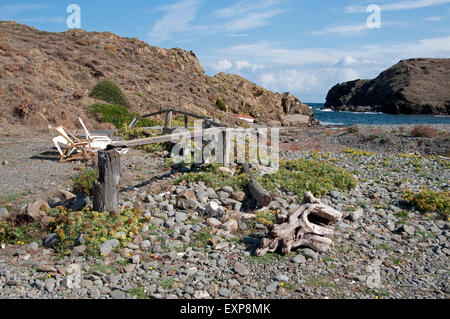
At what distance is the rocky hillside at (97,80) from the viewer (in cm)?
1874

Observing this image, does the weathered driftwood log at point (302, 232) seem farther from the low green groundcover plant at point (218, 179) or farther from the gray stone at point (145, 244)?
the low green groundcover plant at point (218, 179)

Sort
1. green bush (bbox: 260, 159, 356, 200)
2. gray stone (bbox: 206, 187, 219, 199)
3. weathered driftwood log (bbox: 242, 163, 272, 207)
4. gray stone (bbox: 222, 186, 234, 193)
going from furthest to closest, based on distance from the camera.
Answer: green bush (bbox: 260, 159, 356, 200) < gray stone (bbox: 222, 186, 234, 193) < gray stone (bbox: 206, 187, 219, 199) < weathered driftwood log (bbox: 242, 163, 272, 207)

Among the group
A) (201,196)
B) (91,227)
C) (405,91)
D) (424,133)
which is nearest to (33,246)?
(91,227)

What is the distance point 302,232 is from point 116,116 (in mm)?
16359

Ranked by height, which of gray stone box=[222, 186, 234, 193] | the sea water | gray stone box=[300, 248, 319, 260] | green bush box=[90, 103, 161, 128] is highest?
the sea water

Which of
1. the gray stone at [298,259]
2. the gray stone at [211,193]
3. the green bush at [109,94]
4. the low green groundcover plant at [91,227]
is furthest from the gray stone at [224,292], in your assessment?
the green bush at [109,94]

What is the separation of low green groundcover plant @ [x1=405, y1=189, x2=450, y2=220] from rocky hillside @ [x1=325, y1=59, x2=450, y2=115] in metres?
83.1

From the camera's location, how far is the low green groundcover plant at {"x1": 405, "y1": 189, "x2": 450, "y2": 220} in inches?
331

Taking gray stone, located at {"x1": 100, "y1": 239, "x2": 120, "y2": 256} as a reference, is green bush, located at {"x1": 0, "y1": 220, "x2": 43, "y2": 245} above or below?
above

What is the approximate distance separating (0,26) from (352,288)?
4070 centimetres

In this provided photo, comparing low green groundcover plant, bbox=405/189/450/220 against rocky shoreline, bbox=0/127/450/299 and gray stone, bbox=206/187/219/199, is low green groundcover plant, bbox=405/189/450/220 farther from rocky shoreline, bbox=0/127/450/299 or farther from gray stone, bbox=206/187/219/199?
gray stone, bbox=206/187/219/199

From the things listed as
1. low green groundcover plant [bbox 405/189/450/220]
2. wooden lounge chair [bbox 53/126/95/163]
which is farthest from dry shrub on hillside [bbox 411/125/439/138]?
wooden lounge chair [bbox 53/126/95/163]

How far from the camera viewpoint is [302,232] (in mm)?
6332

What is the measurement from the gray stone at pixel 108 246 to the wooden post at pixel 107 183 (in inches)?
29.3
